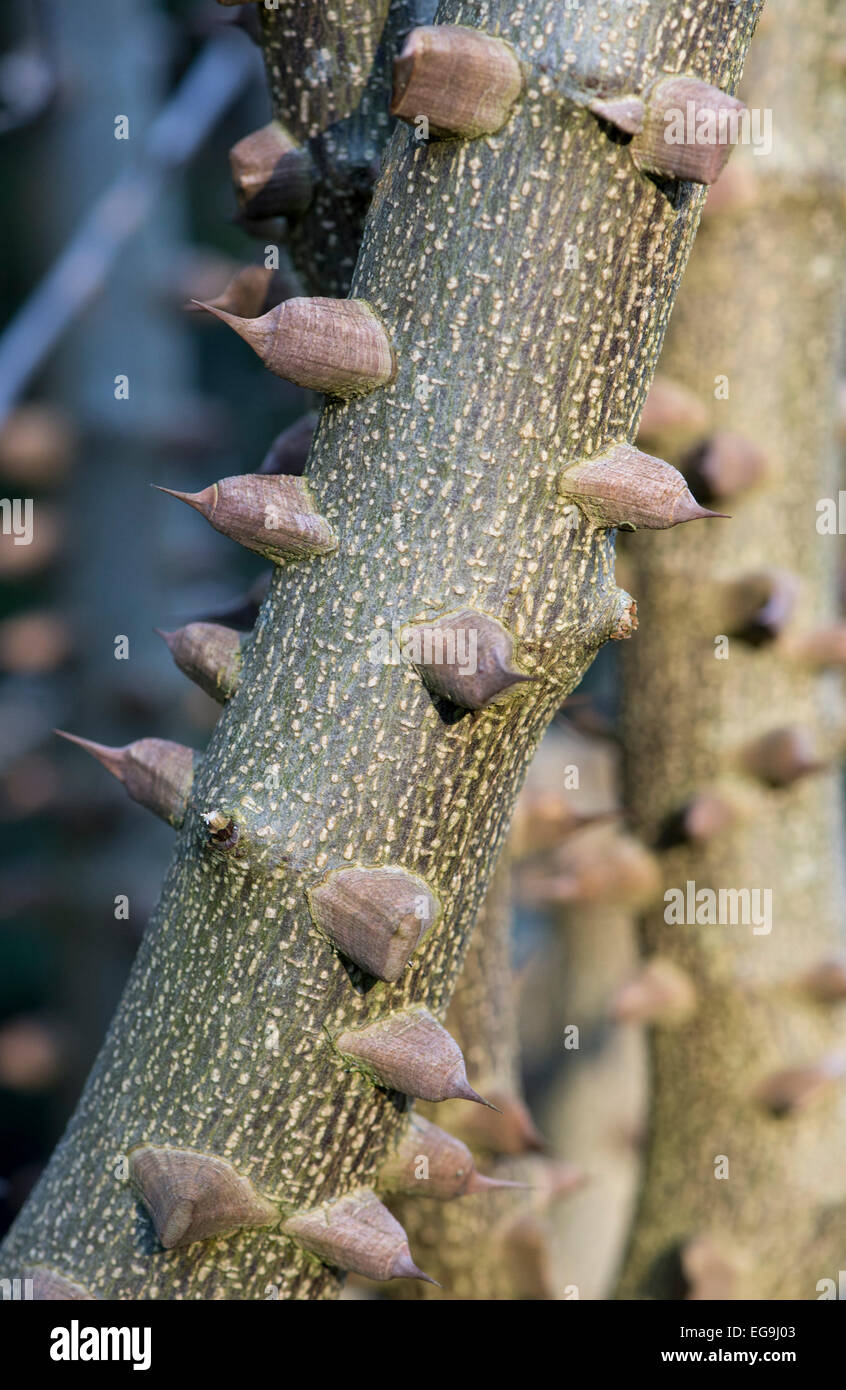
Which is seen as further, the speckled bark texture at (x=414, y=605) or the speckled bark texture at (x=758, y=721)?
the speckled bark texture at (x=758, y=721)

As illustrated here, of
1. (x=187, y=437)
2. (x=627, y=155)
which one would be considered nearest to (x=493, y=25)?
(x=627, y=155)

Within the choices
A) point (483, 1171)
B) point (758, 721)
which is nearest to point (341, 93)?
point (758, 721)

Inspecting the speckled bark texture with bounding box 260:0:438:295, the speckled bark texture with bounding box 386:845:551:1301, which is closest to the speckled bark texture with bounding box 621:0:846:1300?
the speckled bark texture with bounding box 386:845:551:1301

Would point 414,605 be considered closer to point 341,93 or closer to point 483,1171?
point 341,93

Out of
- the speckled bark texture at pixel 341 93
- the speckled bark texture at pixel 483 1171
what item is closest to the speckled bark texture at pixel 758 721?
the speckled bark texture at pixel 483 1171

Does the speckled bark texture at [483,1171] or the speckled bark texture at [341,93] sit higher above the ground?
the speckled bark texture at [341,93]

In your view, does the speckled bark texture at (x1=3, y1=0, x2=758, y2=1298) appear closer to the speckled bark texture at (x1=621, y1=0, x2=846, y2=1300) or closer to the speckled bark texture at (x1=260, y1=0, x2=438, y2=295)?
the speckled bark texture at (x1=260, y1=0, x2=438, y2=295)

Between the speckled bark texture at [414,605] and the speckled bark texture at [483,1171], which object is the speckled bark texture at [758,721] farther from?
the speckled bark texture at [414,605]

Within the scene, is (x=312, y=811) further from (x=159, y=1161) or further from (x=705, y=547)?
(x=705, y=547)
